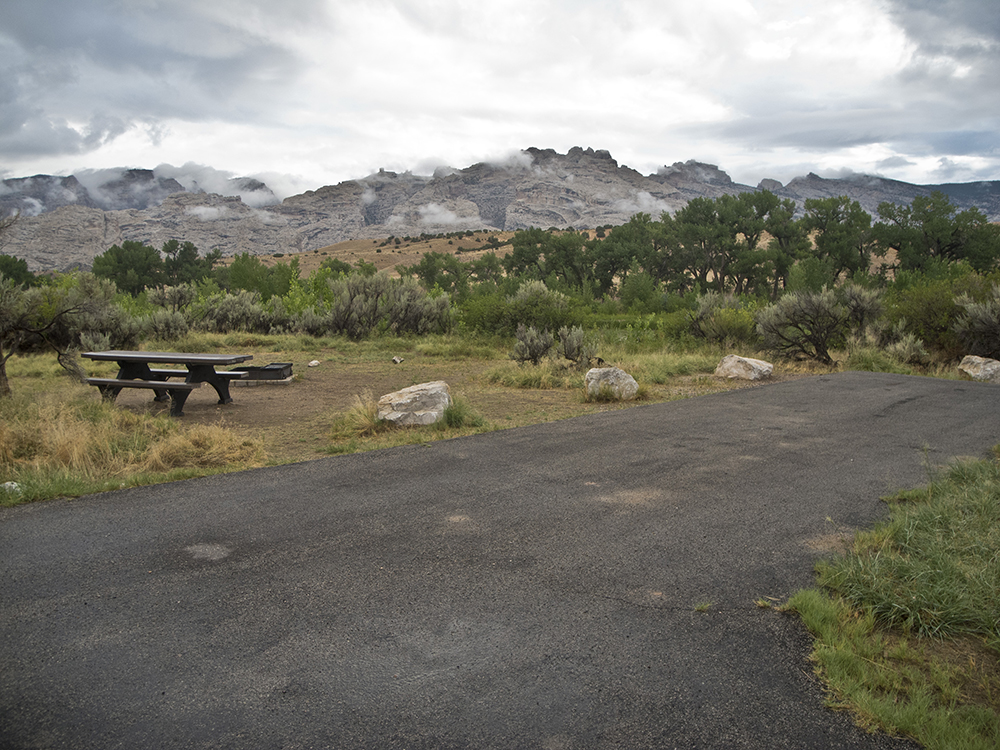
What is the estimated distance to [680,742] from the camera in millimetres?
2191

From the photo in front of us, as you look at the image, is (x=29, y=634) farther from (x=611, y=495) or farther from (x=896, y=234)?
(x=896, y=234)

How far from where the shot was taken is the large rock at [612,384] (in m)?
9.73

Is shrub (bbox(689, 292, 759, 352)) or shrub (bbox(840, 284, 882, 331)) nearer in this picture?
shrub (bbox(840, 284, 882, 331))

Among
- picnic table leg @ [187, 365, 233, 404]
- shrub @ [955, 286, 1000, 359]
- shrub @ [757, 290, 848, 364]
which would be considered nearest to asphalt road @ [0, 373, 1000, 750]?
picnic table leg @ [187, 365, 233, 404]

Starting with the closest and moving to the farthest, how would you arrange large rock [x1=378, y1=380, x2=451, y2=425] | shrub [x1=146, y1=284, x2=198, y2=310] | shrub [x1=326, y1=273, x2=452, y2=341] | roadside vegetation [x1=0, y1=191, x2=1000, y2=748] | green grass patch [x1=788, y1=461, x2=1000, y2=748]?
green grass patch [x1=788, y1=461, x2=1000, y2=748]
roadside vegetation [x1=0, y1=191, x2=1000, y2=748]
large rock [x1=378, y1=380, x2=451, y2=425]
shrub [x1=326, y1=273, x2=452, y2=341]
shrub [x1=146, y1=284, x2=198, y2=310]

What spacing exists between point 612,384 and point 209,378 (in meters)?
6.34

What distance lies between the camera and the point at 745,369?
11.9 meters

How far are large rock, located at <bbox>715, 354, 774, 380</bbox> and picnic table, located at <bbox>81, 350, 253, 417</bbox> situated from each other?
8963 millimetres

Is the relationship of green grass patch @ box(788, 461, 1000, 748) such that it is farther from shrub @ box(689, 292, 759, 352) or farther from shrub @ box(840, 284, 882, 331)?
shrub @ box(840, 284, 882, 331)

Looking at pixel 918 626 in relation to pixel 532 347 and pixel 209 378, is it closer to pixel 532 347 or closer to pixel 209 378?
pixel 209 378

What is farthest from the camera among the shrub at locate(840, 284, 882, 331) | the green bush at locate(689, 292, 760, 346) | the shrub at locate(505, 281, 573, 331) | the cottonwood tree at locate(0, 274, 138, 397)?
the green bush at locate(689, 292, 760, 346)

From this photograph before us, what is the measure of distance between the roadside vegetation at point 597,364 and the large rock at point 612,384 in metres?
0.27

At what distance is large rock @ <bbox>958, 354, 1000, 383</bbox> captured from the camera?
1134 cm

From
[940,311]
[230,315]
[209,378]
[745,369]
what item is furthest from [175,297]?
[940,311]
